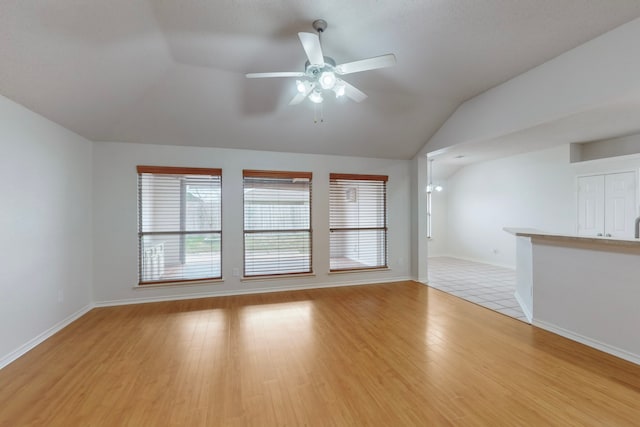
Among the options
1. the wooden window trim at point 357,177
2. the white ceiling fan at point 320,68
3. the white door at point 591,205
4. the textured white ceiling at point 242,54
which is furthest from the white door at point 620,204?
the white ceiling fan at point 320,68

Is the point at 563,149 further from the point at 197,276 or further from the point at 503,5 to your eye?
the point at 197,276

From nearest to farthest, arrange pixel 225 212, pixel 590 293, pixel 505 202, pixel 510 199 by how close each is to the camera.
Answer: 1. pixel 590 293
2. pixel 225 212
3. pixel 510 199
4. pixel 505 202

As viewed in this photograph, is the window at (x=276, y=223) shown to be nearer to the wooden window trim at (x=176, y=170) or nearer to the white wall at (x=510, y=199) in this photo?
the wooden window trim at (x=176, y=170)

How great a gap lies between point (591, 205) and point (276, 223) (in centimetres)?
604

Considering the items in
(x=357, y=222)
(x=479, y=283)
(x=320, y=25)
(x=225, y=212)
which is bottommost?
(x=479, y=283)

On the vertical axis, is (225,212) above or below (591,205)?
below

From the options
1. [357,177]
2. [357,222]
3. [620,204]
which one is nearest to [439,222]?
[620,204]

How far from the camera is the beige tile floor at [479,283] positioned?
12.6 ft

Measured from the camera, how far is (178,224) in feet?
13.4

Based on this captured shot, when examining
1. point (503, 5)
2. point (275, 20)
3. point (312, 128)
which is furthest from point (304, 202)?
point (503, 5)

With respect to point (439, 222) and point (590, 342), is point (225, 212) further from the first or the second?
point (439, 222)

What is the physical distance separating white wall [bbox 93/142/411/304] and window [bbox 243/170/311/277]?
0.13m

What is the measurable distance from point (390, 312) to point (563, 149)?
17.1 feet

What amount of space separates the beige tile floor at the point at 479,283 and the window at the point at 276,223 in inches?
102
